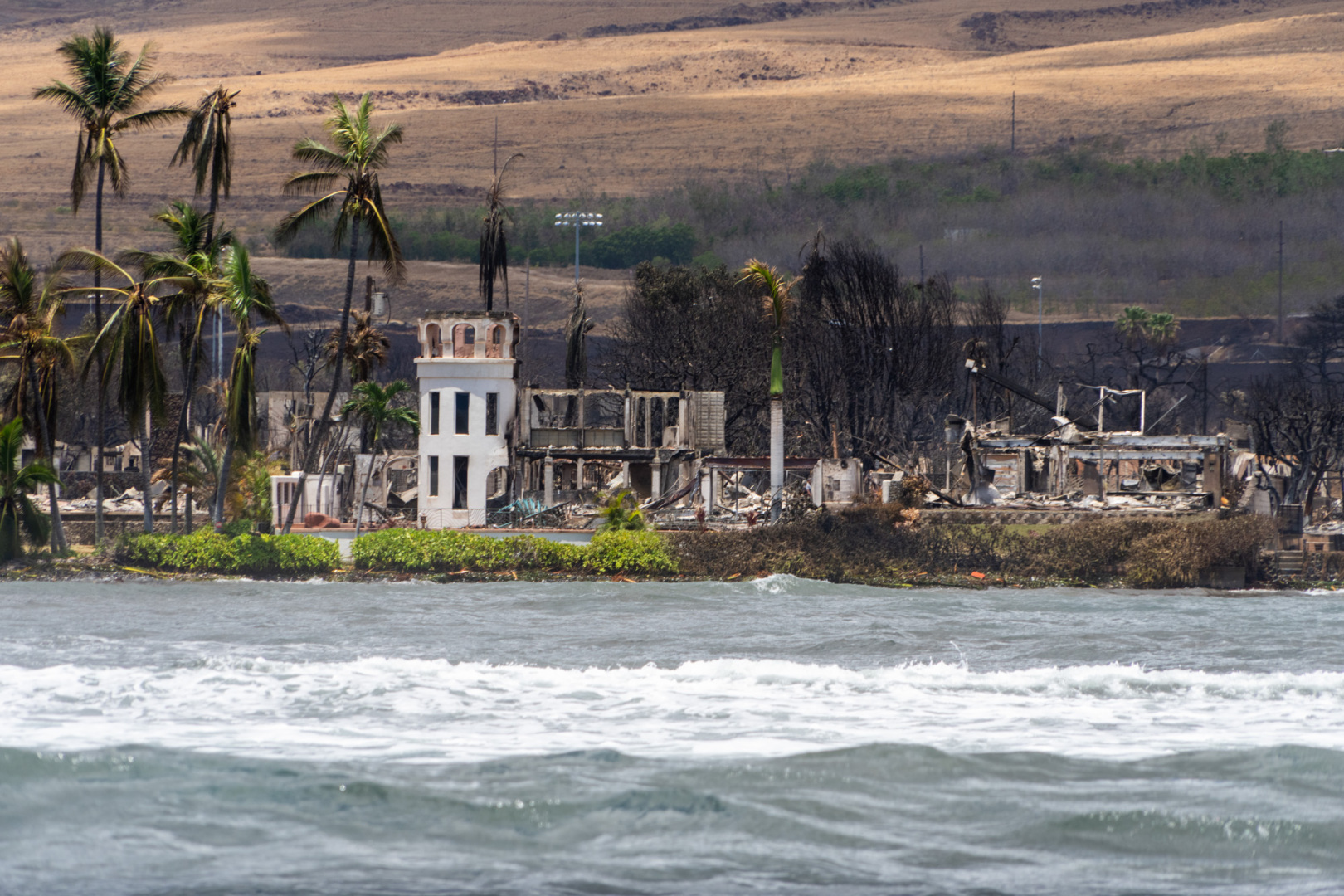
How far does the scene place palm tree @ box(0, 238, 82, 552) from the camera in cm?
4700

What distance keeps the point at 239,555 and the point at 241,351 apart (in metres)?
5.89

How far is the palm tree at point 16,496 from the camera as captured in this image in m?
45.5

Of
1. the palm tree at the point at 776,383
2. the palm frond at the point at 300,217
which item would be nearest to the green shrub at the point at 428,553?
the palm tree at the point at 776,383

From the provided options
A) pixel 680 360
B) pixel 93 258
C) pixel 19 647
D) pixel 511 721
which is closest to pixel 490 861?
pixel 511 721

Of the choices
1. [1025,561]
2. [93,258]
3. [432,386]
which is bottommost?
[1025,561]

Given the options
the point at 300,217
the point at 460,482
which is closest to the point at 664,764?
the point at 300,217

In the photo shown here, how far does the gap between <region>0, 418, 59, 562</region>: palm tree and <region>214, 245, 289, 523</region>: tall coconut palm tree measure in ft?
16.4

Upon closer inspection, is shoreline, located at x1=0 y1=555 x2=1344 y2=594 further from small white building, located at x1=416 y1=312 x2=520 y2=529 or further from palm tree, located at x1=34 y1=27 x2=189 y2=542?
small white building, located at x1=416 y1=312 x2=520 y2=529

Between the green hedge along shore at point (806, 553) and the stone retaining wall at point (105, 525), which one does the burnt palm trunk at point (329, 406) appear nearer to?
the green hedge along shore at point (806, 553)

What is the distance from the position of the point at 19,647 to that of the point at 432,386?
26804mm

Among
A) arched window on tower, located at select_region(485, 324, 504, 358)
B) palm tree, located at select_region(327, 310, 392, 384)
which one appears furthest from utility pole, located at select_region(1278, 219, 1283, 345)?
arched window on tower, located at select_region(485, 324, 504, 358)

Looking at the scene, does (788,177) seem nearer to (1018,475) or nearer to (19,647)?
(1018,475)

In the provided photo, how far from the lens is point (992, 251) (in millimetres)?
154625

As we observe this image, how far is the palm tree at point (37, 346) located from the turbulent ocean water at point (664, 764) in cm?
1907
